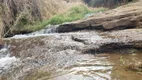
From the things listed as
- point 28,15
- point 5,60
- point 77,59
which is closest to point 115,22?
point 77,59

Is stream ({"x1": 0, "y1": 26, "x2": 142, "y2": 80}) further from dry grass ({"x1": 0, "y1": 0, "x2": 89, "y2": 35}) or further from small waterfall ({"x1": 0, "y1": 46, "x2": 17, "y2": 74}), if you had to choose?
dry grass ({"x1": 0, "y1": 0, "x2": 89, "y2": 35})

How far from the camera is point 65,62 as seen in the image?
203 inches

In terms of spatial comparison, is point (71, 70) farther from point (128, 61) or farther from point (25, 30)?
point (25, 30)

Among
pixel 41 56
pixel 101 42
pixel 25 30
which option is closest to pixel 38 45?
pixel 41 56

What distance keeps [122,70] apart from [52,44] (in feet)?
9.73

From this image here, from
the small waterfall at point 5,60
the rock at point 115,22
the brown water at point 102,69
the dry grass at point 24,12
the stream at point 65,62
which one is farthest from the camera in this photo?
→ the dry grass at point 24,12

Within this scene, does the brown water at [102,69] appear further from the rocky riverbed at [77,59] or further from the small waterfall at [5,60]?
the small waterfall at [5,60]

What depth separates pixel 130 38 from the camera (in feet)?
19.0

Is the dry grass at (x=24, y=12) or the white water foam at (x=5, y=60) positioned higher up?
the dry grass at (x=24, y=12)

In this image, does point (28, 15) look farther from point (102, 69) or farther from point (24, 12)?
point (102, 69)

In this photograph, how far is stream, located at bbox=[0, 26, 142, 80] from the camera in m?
4.19

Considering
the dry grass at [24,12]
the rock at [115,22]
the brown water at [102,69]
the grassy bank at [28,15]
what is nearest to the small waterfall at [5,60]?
the brown water at [102,69]

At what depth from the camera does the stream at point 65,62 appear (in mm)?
4191

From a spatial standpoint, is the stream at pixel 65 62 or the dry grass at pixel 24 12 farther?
the dry grass at pixel 24 12
